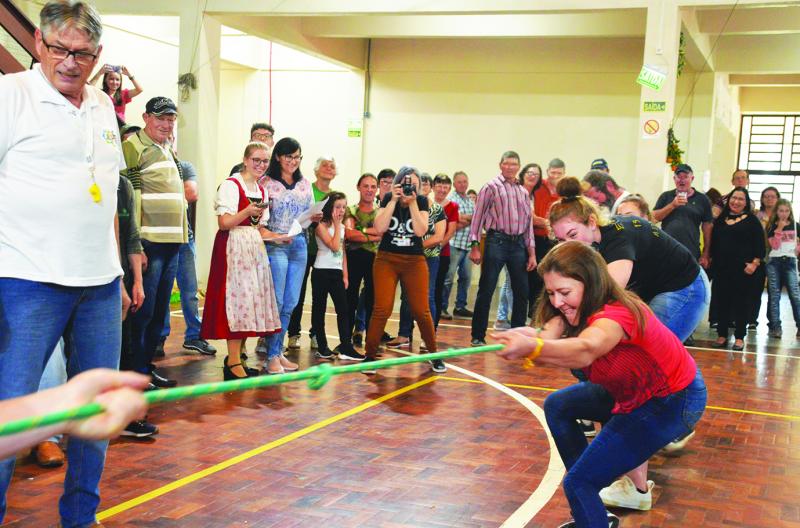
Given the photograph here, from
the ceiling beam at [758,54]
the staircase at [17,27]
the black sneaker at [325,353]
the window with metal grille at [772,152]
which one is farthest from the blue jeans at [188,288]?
the window with metal grille at [772,152]

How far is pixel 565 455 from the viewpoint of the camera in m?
3.70

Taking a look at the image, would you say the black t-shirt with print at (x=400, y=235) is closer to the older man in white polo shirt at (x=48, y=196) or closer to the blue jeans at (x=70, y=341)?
the blue jeans at (x=70, y=341)

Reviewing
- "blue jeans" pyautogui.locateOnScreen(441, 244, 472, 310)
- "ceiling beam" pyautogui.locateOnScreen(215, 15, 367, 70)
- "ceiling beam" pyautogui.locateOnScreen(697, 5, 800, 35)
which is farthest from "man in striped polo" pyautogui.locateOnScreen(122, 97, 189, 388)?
"ceiling beam" pyautogui.locateOnScreen(697, 5, 800, 35)

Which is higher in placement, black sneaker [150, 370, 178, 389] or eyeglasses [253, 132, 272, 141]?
eyeglasses [253, 132, 272, 141]

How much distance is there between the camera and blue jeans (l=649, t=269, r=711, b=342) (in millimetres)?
4539

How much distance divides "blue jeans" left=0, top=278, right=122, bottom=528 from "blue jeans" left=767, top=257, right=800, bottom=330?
9.10 m

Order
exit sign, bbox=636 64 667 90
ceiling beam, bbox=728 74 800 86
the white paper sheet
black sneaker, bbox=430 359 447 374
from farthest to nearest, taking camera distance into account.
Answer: ceiling beam, bbox=728 74 800 86 < exit sign, bbox=636 64 667 90 < black sneaker, bbox=430 359 447 374 < the white paper sheet

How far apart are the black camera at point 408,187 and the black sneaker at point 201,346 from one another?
2163 millimetres

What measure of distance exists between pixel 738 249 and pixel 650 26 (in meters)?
2.87

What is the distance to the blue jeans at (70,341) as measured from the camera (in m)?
2.88

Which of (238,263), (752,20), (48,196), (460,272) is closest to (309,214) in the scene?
(238,263)

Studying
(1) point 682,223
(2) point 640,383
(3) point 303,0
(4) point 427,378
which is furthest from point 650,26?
(2) point 640,383

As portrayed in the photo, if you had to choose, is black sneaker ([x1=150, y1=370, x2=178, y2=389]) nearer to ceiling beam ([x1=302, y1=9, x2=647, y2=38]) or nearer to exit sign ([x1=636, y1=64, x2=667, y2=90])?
exit sign ([x1=636, y1=64, x2=667, y2=90])

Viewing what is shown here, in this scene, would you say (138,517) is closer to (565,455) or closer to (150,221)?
(565,455)
